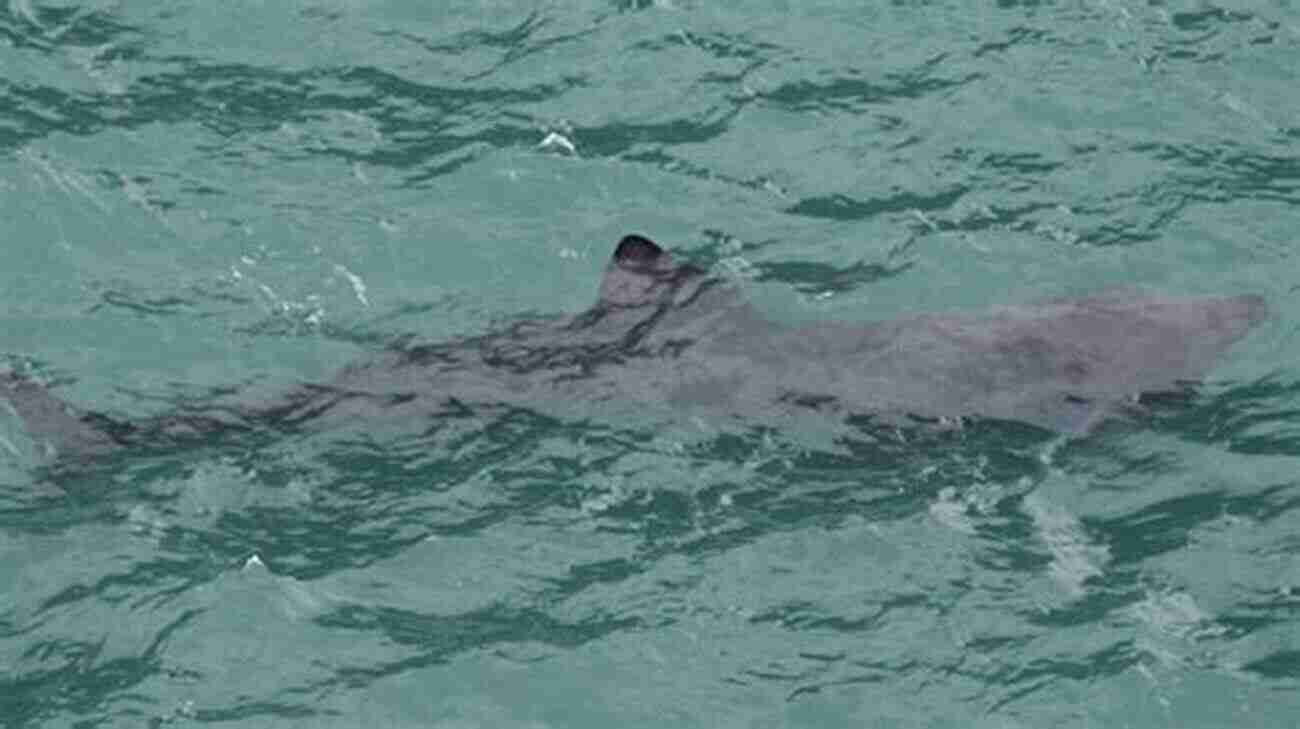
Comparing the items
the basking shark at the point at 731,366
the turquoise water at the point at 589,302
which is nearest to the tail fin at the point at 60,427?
the basking shark at the point at 731,366

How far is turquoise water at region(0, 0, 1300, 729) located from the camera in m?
16.5

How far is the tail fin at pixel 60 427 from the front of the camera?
18.0 metres

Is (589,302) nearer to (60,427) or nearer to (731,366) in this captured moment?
(731,366)

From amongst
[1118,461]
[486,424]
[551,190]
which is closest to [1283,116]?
[1118,461]

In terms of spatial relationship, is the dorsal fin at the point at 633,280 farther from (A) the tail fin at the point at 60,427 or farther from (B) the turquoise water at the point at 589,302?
(A) the tail fin at the point at 60,427

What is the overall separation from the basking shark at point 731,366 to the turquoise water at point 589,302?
10.2 inches

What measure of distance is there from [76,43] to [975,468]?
957 cm

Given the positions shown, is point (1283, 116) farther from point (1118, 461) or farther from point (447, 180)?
point (447, 180)

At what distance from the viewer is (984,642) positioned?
16641 millimetres

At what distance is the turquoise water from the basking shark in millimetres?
258

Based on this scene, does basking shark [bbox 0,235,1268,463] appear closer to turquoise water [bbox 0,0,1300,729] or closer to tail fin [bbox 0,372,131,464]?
tail fin [bbox 0,372,131,464]

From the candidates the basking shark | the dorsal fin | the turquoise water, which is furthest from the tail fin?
the dorsal fin

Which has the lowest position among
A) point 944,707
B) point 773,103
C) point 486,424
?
point 944,707

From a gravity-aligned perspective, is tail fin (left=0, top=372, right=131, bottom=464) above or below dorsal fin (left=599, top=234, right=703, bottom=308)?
below
